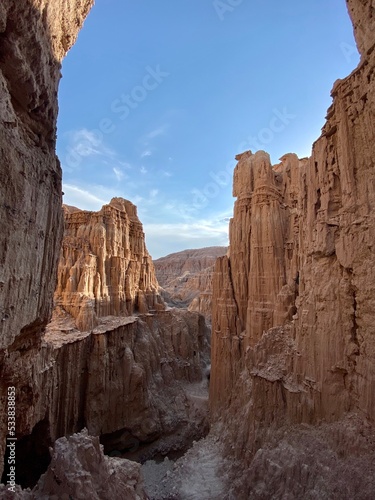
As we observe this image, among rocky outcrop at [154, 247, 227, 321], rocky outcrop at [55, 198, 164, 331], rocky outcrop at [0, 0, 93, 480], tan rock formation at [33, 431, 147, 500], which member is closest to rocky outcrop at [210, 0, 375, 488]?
tan rock formation at [33, 431, 147, 500]

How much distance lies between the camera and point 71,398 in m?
16.2

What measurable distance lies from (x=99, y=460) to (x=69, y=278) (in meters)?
16.4

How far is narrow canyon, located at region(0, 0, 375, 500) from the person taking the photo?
5352 millimetres

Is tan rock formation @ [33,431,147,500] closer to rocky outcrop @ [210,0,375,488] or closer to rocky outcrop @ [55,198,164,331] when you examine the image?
rocky outcrop @ [210,0,375,488]

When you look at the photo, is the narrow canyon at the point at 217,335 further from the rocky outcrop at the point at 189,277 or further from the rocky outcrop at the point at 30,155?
the rocky outcrop at the point at 189,277

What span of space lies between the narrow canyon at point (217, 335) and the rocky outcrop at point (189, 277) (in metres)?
23.6

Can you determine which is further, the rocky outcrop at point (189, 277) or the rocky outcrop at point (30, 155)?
the rocky outcrop at point (189, 277)

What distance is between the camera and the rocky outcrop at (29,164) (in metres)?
4.39

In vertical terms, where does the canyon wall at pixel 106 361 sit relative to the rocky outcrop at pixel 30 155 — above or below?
below

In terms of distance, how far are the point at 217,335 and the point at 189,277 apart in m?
45.0

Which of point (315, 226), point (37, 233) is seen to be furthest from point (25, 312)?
point (315, 226)

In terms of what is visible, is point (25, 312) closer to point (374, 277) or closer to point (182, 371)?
point (374, 277)

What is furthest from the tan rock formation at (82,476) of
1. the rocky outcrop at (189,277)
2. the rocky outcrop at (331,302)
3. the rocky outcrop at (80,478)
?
the rocky outcrop at (189,277)

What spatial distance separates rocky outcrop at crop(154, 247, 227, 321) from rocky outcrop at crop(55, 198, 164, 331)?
13085 millimetres
